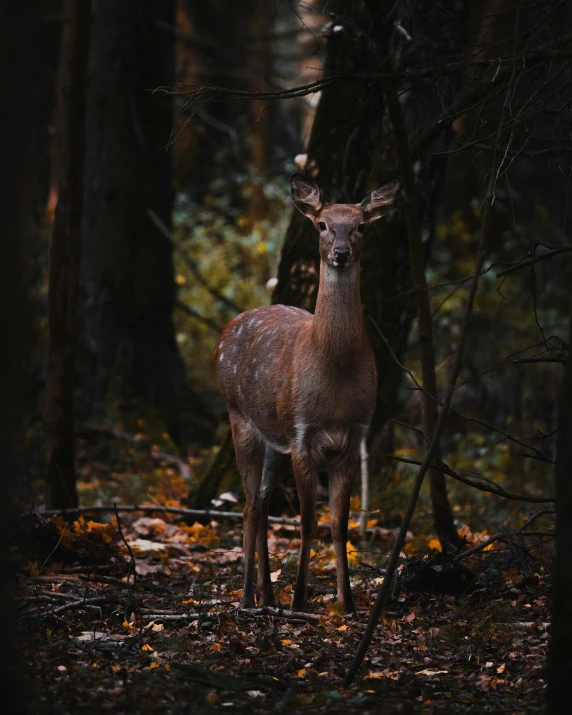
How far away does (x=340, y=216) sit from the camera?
20.1ft

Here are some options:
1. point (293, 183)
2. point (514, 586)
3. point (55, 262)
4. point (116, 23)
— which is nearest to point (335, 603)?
point (514, 586)

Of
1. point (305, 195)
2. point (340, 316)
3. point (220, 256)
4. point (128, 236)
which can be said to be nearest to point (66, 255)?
point (305, 195)

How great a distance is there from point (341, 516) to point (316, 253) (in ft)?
10.2

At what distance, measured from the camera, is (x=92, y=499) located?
971cm

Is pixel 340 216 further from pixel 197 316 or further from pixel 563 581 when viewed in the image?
pixel 197 316

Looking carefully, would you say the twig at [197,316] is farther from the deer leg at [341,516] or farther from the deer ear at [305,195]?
the deer leg at [341,516]

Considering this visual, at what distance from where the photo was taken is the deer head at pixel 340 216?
6.01 m

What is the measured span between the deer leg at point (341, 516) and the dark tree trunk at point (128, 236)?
6.56 m

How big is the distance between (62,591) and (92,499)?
11.7 ft

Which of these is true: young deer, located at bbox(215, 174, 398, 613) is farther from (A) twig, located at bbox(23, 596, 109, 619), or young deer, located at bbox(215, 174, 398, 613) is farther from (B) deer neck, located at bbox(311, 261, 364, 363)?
(A) twig, located at bbox(23, 596, 109, 619)

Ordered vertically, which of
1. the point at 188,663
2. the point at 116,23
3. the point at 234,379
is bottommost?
the point at 188,663

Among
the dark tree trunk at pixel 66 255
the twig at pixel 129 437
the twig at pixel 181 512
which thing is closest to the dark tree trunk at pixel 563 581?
the twig at pixel 181 512

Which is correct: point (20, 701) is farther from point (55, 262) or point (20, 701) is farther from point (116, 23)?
point (116, 23)

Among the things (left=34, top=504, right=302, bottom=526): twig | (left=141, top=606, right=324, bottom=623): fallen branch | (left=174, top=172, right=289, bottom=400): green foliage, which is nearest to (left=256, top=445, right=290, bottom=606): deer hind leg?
(left=141, top=606, right=324, bottom=623): fallen branch
